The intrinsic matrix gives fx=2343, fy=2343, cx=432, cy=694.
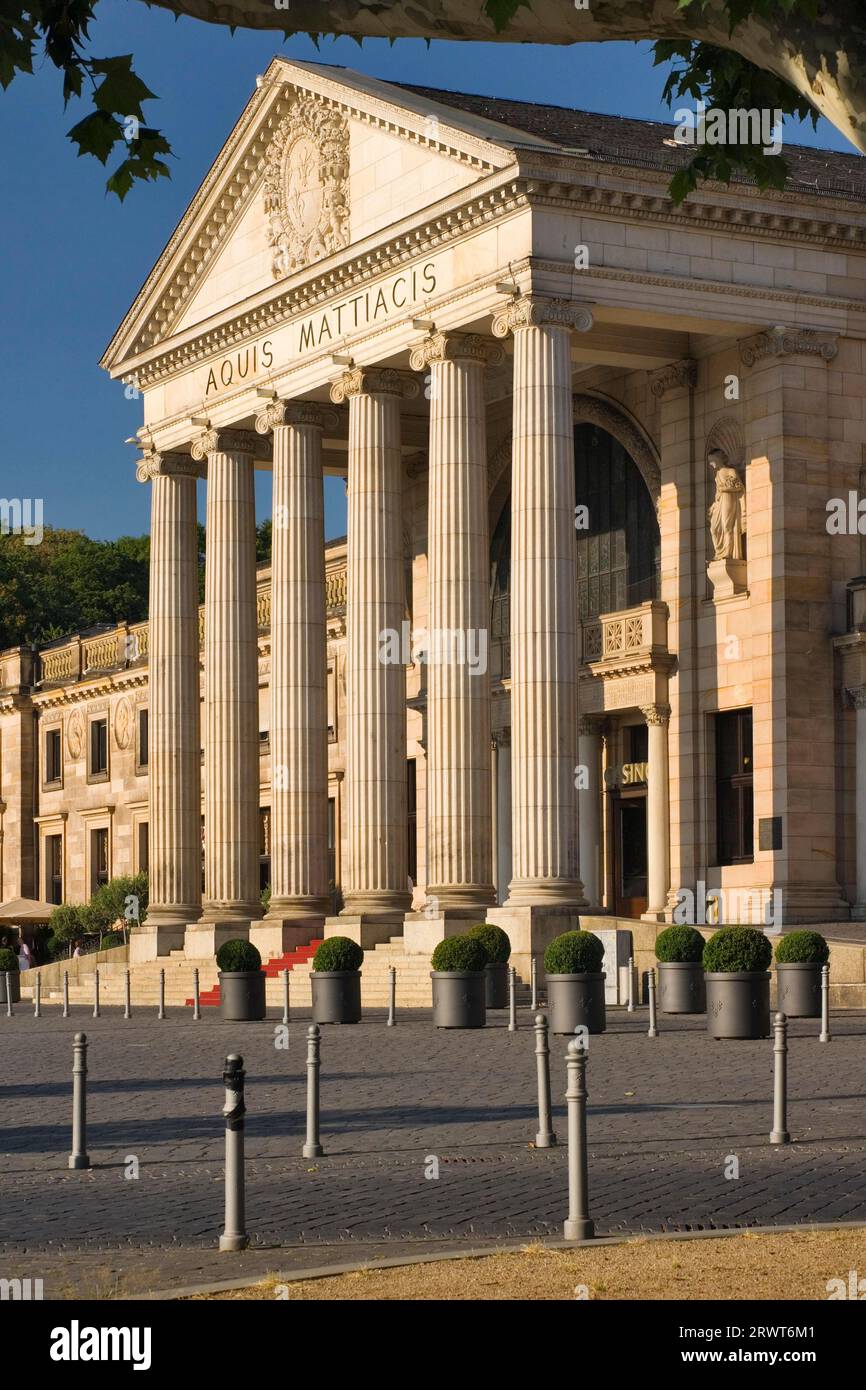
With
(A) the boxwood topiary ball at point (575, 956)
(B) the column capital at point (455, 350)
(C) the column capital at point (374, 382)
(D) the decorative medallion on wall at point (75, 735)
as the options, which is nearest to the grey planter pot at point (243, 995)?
(A) the boxwood topiary ball at point (575, 956)

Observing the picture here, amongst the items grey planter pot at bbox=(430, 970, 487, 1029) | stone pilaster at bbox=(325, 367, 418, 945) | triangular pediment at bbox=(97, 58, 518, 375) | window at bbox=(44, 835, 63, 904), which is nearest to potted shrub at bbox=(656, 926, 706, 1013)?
grey planter pot at bbox=(430, 970, 487, 1029)

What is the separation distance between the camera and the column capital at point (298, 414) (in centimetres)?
5688

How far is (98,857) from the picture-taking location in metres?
89.0

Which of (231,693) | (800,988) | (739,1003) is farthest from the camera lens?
(231,693)

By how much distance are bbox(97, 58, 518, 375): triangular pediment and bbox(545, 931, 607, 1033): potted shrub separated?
18864 millimetres

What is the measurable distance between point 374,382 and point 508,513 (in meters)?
9.56

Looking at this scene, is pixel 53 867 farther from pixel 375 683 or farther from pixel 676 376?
pixel 676 376

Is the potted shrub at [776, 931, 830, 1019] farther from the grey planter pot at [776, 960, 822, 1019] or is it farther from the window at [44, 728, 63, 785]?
the window at [44, 728, 63, 785]

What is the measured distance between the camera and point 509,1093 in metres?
25.6

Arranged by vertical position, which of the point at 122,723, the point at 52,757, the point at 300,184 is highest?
the point at 300,184

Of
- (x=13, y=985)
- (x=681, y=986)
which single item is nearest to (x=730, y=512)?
(x=681, y=986)

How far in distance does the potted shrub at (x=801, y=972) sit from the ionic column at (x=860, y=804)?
13.1m

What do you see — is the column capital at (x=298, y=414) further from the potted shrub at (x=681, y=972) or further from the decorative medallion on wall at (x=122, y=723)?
the decorative medallion on wall at (x=122, y=723)

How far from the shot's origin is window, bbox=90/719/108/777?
89.3 metres
